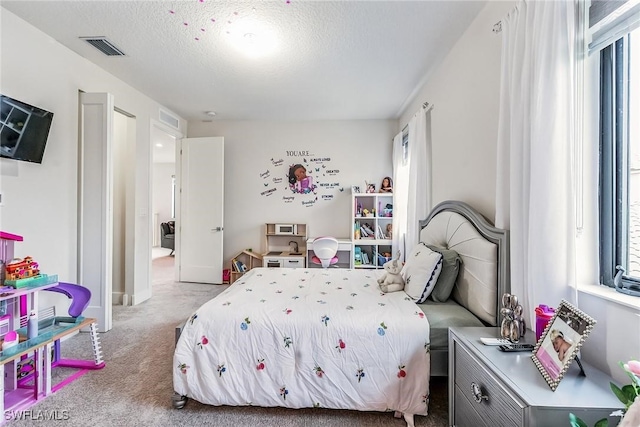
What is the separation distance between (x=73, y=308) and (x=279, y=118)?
134 inches

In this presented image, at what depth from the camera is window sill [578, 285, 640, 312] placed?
39.7 inches

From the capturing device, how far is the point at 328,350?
156 centimetres

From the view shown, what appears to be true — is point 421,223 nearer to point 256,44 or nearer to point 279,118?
point 256,44

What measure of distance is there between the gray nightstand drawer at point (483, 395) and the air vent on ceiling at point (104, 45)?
3.43m

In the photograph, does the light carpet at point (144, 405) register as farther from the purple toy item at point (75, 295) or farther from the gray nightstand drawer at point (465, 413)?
the purple toy item at point (75, 295)

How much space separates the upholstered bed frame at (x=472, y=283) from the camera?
5.15 ft

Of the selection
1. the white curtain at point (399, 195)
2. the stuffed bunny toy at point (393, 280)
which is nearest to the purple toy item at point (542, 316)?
the stuffed bunny toy at point (393, 280)

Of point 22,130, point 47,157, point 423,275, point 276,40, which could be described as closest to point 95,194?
point 47,157

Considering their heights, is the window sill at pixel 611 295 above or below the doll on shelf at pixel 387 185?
below

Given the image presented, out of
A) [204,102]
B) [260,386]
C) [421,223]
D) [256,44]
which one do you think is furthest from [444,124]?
[204,102]

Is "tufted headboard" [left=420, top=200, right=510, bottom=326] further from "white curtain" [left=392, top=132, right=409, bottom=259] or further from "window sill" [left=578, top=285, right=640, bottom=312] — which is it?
"white curtain" [left=392, top=132, right=409, bottom=259]

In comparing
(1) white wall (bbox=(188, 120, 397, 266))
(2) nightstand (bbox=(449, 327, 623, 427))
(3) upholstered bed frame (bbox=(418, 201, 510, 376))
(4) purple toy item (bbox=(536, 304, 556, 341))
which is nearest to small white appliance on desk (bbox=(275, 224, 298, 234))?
(1) white wall (bbox=(188, 120, 397, 266))

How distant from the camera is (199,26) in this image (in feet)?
7.14

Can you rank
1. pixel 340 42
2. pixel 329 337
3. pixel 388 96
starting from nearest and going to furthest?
1. pixel 329 337
2. pixel 340 42
3. pixel 388 96
